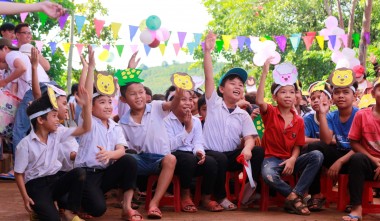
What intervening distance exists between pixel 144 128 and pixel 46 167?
3.76ft

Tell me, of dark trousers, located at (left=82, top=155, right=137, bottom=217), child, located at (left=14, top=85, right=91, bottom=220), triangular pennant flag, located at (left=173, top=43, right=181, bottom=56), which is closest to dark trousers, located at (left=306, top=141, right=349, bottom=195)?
dark trousers, located at (left=82, top=155, right=137, bottom=217)

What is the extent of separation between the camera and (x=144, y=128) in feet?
20.1

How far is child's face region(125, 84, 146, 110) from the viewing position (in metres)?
6.13

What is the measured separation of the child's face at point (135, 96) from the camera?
613 centimetres

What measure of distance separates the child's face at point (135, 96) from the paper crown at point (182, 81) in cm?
34

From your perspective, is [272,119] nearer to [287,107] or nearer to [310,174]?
[287,107]

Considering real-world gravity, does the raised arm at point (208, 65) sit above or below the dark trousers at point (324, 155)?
above

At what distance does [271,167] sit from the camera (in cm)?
611

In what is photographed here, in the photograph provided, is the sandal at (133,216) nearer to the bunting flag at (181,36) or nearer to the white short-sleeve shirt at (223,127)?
the white short-sleeve shirt at (223,127)

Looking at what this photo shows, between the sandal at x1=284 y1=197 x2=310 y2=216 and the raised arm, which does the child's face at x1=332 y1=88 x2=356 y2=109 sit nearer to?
the sandal at x1=284 y1=197 x2=310 y2=216

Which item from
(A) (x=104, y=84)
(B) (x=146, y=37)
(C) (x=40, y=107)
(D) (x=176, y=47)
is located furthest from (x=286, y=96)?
(D) (x=176, y=47)

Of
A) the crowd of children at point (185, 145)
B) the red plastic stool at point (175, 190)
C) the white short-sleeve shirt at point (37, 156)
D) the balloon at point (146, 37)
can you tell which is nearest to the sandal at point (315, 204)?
the crowd of children at point (185, 145)

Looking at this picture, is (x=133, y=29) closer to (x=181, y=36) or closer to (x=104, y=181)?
(x=181, y=36)

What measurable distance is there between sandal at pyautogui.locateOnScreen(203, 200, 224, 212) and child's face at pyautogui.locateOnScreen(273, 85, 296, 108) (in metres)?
1.16
